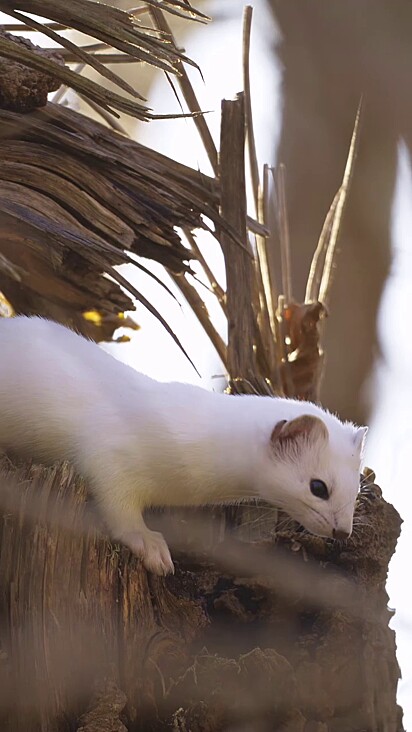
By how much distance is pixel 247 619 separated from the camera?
3025 millimetres

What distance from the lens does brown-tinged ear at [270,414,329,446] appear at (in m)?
3.14

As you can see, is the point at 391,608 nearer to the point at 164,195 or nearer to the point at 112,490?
the point at 112,490

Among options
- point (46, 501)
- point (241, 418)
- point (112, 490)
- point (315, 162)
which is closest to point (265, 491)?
point (241, 418)

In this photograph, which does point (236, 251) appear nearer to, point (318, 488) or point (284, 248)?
point (284, 248)

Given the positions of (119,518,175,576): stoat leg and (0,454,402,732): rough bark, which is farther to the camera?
(119,518,175,576): stoat leg

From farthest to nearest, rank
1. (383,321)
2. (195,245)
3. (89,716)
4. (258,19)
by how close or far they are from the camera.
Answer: (383,321) < (258,19) < (195,245) < (89,716)

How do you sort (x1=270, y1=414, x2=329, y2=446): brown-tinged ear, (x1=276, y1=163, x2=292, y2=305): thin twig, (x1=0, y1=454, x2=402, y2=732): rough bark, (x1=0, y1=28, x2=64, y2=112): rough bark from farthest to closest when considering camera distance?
(x1=276, y1=163, x2=292, y2=305): thin twig
(x1=0, y1=28, x2=64, y2=112): rough bark
(x1=270, y1=414, x2=329, y2=446): brown-tinged ear
(x1=0, y1=454, x2=402, y2=732): rough bark

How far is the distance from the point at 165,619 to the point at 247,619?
276mm

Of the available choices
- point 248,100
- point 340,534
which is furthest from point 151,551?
point 248,100

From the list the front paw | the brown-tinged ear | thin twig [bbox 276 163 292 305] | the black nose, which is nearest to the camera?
the front paw

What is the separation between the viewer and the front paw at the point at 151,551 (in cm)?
291

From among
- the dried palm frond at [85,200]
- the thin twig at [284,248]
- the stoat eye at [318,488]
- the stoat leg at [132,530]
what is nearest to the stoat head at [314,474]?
the stoat eye at [318,488]

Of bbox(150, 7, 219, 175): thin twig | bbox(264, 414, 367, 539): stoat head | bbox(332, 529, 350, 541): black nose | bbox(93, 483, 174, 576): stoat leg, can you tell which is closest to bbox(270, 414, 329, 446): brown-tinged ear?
bbox(264, 414, 367, 539): stoat head

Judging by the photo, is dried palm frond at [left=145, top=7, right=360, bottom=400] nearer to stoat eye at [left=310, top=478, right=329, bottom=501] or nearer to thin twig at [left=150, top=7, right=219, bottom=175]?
thin twig at [left=150, top=7, right=219, bottom=175]
